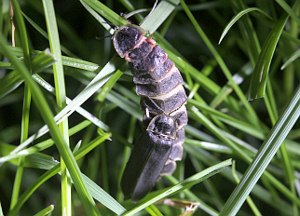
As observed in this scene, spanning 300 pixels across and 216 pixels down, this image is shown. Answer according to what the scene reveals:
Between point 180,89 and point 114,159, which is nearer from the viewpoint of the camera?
point 180,89

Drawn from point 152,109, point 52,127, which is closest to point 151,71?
point 152,109

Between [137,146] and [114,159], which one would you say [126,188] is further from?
[114,159]

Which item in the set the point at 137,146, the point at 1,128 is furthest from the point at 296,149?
the point at 1,128

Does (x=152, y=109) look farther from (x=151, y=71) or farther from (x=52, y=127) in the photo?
(x=52, y=127)

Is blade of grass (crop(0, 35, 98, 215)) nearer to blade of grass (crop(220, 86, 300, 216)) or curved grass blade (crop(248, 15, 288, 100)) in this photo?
blade of grass (crop(220, 86, 300, 216))

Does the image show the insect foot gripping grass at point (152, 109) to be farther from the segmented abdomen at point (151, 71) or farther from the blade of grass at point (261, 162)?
the blade of grass at point (261, 162)

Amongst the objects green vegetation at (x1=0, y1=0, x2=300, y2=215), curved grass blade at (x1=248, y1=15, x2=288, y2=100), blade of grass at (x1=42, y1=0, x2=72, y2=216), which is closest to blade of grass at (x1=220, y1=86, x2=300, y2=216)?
green vegetation at (x1=0, y1=0, x2=300, y2=215)

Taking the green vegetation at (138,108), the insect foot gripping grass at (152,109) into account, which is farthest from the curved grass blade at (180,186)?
the insect foot gripping grass at (152,109)
